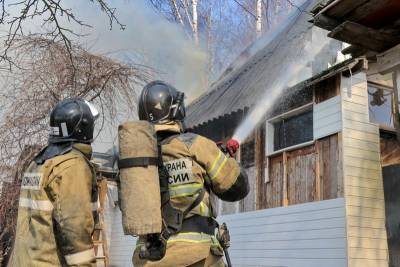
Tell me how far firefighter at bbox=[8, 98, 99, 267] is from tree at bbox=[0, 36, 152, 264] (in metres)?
3.63

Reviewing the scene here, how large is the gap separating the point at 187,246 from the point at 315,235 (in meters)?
4.97

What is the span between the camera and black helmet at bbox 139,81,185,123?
297cm

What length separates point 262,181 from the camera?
8781 mm

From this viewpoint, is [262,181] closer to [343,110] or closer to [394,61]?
[343,110]

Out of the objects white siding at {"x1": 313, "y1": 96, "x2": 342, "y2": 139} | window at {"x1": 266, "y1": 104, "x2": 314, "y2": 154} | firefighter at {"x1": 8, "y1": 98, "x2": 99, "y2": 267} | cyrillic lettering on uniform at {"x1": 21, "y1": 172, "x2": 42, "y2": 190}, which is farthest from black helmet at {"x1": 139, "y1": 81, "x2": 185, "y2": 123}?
window at {"x1": 266, "y1": 104, "x2": 314, "y2": 154}

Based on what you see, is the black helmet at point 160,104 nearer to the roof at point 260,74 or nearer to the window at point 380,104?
the window at point 380,104

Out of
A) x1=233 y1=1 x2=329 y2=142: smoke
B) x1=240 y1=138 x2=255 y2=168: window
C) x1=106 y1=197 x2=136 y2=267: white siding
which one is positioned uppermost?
x1=233 y1=1 x2=329 y2=142: smoke

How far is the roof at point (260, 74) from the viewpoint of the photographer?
28.1 feet

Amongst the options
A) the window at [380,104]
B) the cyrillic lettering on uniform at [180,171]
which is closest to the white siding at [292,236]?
the window at [380,104]

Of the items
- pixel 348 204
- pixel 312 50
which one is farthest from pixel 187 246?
pixel 312 50

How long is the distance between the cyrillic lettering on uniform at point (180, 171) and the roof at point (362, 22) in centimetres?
215

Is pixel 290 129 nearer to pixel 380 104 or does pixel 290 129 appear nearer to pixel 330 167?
pixel 330 167

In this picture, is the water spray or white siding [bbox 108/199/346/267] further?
the water spray

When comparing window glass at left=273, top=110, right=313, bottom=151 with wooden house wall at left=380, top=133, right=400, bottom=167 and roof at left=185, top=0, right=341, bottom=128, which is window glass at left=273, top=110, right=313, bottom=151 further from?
wooden house wall at left=380, top=133, right=400, bottom=167
